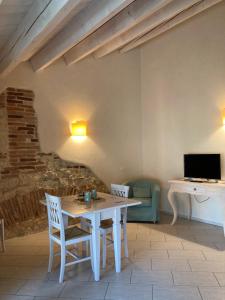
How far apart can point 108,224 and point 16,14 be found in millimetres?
2433

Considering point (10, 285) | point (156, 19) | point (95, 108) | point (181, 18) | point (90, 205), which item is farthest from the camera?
point (95, 108)

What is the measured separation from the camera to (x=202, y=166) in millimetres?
4430

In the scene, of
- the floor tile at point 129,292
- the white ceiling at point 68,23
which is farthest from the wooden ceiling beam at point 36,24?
the floor tile at point 129,292

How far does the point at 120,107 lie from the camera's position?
535 centimetres

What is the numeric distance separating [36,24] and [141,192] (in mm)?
3284

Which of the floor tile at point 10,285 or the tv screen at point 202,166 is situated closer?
the floor tile at point 10,285

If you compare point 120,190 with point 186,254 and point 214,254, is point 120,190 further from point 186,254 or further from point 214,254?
point 214,254

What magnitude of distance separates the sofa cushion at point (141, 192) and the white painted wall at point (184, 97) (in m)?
0.56

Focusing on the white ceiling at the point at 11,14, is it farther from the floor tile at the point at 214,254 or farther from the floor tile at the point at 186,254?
the floor tile at the point at 214,254

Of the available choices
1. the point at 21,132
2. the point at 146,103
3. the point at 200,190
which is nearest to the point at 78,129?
the point at 21,132

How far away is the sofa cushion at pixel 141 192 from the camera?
4.91 m

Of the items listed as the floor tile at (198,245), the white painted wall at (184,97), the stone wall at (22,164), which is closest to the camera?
the floor tile at (198,245)


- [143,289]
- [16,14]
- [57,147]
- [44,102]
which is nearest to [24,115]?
[44,102]

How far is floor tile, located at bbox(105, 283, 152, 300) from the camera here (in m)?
2.50
